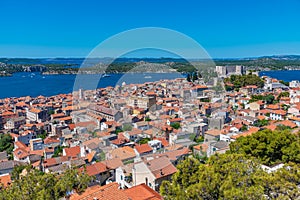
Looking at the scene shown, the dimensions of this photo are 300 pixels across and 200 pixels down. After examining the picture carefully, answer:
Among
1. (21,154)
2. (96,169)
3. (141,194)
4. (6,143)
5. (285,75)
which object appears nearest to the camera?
(141,194)

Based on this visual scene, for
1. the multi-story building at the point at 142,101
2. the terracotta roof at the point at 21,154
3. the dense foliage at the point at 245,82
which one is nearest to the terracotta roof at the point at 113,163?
the terracotta roof at the point at 21,154

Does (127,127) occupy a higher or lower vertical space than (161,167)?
lower

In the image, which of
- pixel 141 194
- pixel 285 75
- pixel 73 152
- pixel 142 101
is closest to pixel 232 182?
pixel 141 194

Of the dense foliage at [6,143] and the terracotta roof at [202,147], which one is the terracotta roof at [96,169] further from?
the dense foliage at [6,143]

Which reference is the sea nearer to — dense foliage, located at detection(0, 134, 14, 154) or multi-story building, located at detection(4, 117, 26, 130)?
dense foliage, located at detection(0, 134, 14, 154)

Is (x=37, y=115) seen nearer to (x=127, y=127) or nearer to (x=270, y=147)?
(x=127, y=127)

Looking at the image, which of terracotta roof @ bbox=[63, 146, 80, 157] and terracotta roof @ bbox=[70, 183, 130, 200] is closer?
terracotta roof @ bbox=[70, 183, 130, 200]

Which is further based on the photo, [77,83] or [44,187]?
[77,83]

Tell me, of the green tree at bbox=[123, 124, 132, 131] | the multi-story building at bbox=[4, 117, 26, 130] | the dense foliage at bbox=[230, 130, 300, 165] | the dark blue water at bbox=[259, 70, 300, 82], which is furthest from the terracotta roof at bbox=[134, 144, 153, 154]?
the dark blue water at bbox=[259, 70, 300, 82]

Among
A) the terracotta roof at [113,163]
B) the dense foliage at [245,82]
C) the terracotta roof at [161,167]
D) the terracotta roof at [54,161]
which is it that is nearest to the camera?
the terracotta roof at [161,167]

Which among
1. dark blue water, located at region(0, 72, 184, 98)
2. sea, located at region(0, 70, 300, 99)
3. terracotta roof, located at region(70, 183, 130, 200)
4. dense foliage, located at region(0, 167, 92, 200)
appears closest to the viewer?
dense foliage, located at region(0, 167, 92, 200)
